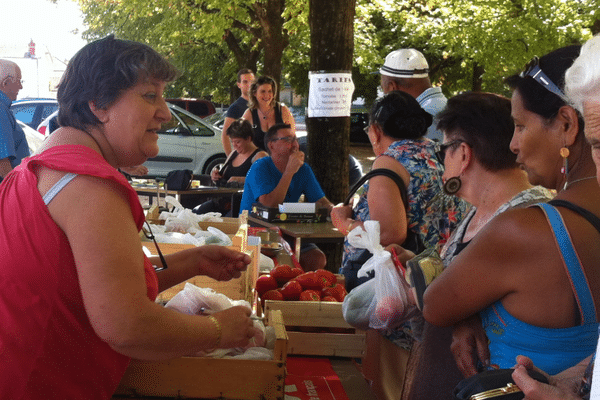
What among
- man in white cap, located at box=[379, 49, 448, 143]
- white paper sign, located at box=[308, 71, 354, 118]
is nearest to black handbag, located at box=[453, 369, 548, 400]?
man in white cap, located at box=[379, 49, 448, 143]

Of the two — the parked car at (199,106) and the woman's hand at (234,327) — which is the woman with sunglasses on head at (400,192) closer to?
the woman's hand at (234,327)

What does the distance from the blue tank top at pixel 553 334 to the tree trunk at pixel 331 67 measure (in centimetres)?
464

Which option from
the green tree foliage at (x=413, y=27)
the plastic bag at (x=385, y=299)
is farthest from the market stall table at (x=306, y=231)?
the green tree foliage at (x=413, y=27)

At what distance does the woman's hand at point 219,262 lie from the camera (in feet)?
7.89

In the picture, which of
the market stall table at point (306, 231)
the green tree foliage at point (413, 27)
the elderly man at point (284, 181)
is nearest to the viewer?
the market stall table at point (306, 231)

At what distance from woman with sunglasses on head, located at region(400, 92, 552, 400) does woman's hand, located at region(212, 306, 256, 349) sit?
670mm

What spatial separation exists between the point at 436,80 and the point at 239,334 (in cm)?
2270

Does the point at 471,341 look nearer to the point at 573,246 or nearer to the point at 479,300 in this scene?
the point at 479,300

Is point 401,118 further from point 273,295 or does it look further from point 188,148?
point 188,148

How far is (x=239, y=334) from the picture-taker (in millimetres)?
1931

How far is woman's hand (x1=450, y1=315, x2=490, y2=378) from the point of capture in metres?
2.03

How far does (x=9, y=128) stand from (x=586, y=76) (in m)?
5.33

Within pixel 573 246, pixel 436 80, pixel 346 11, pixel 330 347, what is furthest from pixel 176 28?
pixel 573 246

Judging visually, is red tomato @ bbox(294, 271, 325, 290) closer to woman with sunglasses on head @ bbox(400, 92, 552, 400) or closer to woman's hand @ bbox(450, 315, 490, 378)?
woman with sunglasses on head @ bbox(400, 92, 552, 400)
